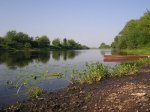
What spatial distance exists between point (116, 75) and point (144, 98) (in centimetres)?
909

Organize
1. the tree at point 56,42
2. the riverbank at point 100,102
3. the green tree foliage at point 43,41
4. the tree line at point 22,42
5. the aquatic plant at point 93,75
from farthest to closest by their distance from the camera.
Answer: the tree at point 56,42 → the green tree foliage at point 43,41 → the tree line at point 22,42 → the aquatic plant at point 93,75 → the riverbank at point 100,102

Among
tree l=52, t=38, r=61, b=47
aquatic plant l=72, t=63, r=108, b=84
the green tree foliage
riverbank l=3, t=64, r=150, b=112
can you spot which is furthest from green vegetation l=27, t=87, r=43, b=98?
tree l=52, t=38, r=61, b=47

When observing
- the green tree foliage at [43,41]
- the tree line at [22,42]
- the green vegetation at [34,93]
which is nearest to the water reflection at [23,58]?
the green vegetation at [34,93]

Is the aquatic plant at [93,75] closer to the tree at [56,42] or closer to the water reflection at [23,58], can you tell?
the water reflection at [23,58]

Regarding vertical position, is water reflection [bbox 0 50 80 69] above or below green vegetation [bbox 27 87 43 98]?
below

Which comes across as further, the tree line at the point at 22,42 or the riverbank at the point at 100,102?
the tree line at the point at 22,42

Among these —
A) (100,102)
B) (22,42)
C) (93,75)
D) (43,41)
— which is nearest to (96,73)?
(93,75)

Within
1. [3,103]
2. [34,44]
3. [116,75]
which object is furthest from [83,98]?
[34,44]

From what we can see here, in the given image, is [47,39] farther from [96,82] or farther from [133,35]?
[96,82]

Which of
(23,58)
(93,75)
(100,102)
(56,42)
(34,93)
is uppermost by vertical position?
(56,42)

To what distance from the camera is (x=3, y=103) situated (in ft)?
46.7

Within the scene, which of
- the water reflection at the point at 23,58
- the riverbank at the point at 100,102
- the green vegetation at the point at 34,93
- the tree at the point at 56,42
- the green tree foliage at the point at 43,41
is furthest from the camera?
the tree at the point at 56,42

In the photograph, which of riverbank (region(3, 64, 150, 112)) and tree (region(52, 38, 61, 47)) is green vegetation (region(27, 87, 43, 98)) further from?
tree (region(52, 38, 61, 47))

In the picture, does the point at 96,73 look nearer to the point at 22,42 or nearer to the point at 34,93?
the point at 34,93
